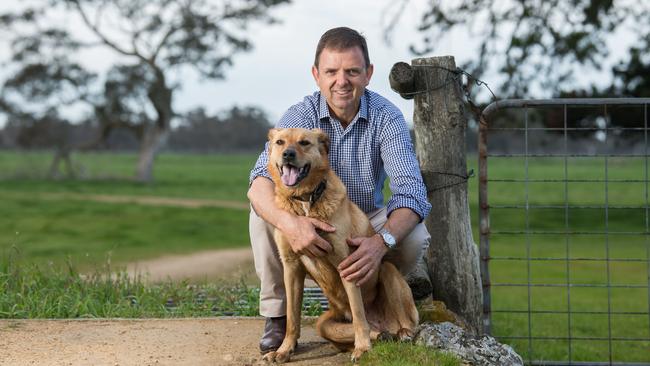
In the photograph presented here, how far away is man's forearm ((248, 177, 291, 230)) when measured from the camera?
4.19m

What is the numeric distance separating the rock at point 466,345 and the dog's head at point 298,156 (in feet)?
3.51

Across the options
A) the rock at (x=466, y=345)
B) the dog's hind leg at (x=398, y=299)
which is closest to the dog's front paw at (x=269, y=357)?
the dog's hind leg at (x=398, y=299)

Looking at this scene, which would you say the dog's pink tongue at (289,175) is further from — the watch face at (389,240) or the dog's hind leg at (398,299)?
the dog's hind leg at (398,299)

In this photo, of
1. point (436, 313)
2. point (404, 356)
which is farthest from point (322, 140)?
point (436, 313)

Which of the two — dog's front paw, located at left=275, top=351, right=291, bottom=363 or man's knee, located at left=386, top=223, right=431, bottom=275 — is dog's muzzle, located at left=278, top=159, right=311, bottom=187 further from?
dog's front paw, located at left=275, top=351, right=291, bottom=363

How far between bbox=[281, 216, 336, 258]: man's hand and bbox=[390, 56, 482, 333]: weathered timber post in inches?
62.6

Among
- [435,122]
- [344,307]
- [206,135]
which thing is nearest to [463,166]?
[435,122]

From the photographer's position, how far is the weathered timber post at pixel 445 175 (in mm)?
5465

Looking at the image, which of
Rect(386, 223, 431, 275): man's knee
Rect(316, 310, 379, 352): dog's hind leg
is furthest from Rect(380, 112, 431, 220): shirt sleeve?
Rect(316, 310, 379, 352): dog's hind leg

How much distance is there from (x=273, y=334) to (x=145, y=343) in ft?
2.69

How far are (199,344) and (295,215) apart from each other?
124 cm

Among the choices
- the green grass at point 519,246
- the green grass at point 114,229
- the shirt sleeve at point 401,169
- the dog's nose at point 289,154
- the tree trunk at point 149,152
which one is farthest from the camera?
the tree trunk at point 149,152

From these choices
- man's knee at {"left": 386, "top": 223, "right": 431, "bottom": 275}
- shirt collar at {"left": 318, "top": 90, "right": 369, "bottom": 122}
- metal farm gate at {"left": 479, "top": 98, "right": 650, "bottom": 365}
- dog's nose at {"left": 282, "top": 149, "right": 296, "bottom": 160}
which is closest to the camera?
dog's nose at {"left": 282, "top": 149, "right": 296, "bottom": 160}

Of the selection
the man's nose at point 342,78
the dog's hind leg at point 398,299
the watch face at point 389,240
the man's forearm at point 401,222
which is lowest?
the dog's hind leg at point 398,299
